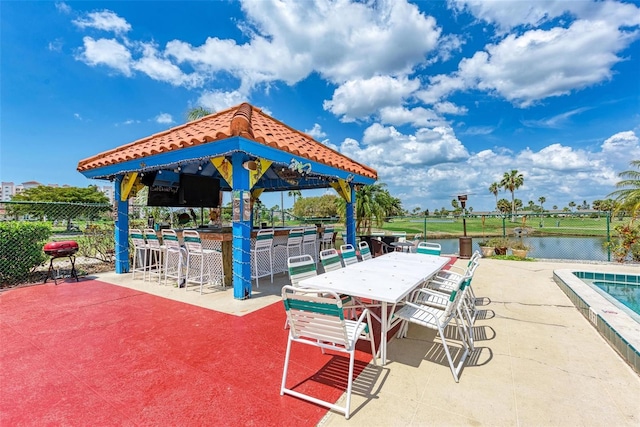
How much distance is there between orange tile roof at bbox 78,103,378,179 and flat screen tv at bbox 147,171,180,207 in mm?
864

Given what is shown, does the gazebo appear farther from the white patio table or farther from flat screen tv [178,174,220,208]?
the white patio table

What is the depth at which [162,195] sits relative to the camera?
7750mm

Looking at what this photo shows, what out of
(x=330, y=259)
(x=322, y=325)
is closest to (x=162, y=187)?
(x=330, y=259)

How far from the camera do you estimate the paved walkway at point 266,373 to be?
1.96 metres

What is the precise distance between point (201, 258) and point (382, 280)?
3.31 metres

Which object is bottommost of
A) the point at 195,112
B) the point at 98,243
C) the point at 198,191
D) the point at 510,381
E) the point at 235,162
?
the point at 510,381

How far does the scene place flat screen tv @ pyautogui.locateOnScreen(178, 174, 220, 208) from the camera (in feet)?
26.5

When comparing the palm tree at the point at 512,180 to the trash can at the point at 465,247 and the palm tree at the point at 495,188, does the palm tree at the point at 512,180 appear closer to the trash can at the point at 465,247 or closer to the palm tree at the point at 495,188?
the palm tree at the point at 495,188

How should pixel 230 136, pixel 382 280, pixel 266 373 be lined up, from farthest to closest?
pixel 230 136
pixel 382 280
pixel 266 373

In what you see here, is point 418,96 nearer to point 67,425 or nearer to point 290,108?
point 290,108

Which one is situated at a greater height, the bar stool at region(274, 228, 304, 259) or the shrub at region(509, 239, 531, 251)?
the bar stool at region(274, 228, 304, 259)

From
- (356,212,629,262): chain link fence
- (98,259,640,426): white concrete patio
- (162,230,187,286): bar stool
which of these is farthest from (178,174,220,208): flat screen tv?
(356,212,629,262): chain link fence

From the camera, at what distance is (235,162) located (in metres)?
4.54

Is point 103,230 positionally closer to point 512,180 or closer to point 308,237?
point 308,237
